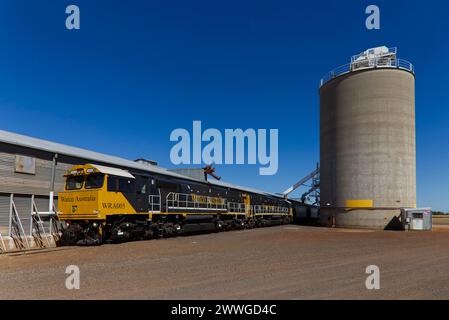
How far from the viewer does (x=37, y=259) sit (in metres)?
13.0

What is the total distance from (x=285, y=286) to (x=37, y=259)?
31.8ft

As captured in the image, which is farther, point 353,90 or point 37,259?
point 353,90

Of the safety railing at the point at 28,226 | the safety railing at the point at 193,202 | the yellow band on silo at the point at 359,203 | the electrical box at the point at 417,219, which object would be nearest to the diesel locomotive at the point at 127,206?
the safety railing at the point at 193,202

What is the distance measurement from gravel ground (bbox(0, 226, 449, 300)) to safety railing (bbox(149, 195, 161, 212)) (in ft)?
20.0

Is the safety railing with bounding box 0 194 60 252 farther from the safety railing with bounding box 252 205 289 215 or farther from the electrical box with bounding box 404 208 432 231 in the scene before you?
the electrical box with bounding box 404 208 432 231

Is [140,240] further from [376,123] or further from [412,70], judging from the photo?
[412,70]

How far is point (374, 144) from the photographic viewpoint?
1526 inches

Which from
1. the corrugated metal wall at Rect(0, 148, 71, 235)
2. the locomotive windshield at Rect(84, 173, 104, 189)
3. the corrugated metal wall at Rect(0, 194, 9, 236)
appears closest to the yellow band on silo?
the locomotive windshield at Rect(84, 173, 104, 189)

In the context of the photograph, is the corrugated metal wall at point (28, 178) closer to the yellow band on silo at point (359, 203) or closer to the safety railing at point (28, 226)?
the safety railing at point (28, 226)

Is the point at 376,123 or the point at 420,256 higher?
the point at 376,123

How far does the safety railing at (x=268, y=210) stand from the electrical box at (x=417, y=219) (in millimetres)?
14841

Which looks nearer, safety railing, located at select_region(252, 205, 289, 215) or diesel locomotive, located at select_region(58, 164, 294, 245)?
diesel locomotive, located at select_region(58, 164, 294, 245)

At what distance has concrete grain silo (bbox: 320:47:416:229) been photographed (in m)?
38.3
